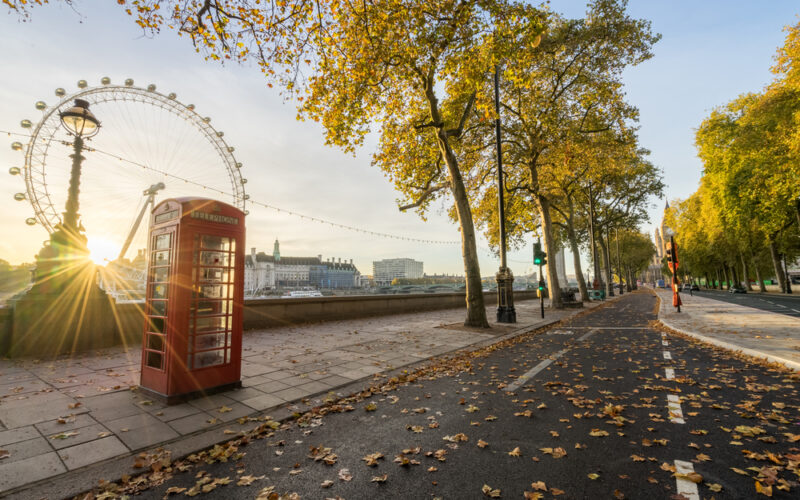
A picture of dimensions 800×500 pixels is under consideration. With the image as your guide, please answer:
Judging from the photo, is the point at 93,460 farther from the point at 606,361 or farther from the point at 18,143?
the point at 18,143

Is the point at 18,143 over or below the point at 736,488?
over

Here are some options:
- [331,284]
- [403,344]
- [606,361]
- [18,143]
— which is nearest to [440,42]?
[403,344]

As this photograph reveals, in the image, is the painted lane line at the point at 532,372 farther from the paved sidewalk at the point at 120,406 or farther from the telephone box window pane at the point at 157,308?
the telephone box window pane at the point at 157,308

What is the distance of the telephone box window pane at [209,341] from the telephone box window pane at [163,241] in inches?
54.7

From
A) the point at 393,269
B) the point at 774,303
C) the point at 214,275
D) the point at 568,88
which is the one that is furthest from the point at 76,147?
the point at 393,269

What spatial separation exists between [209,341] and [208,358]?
0.24 metres

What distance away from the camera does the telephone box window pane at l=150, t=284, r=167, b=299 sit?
4.81 meters

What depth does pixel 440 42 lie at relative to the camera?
11.2 m

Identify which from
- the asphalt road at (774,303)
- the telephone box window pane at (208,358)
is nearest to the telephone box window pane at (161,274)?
the telephone box window pane at (208,358)

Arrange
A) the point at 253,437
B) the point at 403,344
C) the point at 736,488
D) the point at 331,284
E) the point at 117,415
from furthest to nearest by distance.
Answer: the point at 331,284 → the point at 403,344 → the point at 117,415 → the point at 253,437 → the point at 736,488

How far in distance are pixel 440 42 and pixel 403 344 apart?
963 cm

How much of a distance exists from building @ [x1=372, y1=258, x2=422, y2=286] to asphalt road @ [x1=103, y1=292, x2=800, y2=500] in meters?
94.9

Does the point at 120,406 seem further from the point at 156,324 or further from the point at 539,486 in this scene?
the point at 539,486

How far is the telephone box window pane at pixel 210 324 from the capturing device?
4863 millimetres
